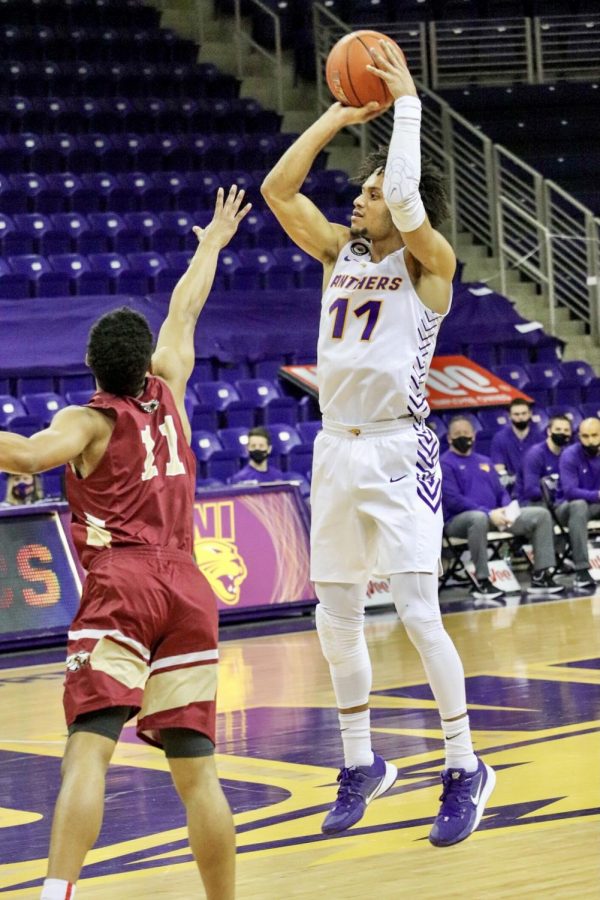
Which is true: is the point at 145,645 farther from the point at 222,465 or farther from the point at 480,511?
the point at 222,465

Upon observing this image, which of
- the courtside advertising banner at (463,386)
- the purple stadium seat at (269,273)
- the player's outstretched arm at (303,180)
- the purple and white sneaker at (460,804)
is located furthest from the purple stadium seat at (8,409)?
the purple and white sneaker at (460,804)

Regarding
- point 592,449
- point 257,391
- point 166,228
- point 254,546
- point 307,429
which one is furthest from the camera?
point 166,228

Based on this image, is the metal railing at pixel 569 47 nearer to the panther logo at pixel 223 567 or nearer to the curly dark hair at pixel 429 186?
the panther logo at pixel 223 567

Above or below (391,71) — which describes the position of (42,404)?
below

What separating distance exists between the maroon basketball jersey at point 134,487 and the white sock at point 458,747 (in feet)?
4.36

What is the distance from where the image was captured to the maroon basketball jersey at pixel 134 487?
413 centimetres

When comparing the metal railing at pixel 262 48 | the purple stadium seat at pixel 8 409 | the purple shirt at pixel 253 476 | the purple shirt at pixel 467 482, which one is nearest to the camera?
the purple shirt at pixel 253 476

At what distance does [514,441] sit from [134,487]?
11.0 meters

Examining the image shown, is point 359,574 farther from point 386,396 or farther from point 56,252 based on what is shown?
point 56,252

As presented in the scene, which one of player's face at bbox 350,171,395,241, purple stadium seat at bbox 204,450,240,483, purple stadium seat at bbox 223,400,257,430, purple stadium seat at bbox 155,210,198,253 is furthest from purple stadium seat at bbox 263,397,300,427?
player's face at bbox 350,171,395,241

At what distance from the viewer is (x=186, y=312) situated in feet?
15.3

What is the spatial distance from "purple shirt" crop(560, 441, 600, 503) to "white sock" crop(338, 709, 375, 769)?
29.2ft

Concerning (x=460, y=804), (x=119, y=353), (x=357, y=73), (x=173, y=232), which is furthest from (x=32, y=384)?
(x=119, y=353)

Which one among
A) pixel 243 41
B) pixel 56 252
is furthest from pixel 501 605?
pixel 243 41
